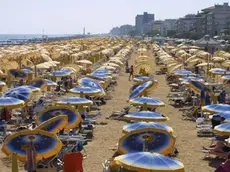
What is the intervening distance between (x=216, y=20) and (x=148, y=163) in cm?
11370

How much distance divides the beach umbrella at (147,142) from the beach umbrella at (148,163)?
5.17 ft

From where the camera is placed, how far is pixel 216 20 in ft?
383

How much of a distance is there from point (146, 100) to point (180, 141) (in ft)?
6.30

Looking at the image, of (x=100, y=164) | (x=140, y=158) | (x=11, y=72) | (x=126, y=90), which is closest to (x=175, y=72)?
(x=126, y=90)

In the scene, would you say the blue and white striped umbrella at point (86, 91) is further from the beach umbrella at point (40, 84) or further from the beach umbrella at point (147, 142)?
the beach umbrella at point (147, 142)

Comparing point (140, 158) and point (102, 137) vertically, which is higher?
point (140, 158)

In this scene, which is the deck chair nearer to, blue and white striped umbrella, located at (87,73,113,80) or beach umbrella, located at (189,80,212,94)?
beach umbrella, located at (189,80,212,94)

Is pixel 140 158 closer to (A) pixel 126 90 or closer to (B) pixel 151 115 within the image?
(B) pixel 151 115

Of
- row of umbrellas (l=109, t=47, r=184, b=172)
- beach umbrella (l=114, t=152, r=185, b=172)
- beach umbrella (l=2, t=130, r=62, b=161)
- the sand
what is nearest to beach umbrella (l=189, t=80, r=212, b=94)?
the sand

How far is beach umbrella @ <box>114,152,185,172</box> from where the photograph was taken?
707cm

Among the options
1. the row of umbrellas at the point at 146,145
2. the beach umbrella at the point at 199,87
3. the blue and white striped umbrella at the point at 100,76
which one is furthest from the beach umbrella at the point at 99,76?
the row of umbrellas at the point at 146,145

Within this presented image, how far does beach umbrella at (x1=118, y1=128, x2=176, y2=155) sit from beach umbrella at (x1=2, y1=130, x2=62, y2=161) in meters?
1.33

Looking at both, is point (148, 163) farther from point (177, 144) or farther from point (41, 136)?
point (177, 144)

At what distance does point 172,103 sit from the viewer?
A: 19547mm
